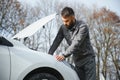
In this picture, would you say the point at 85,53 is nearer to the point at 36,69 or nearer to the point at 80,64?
the point at 80,64

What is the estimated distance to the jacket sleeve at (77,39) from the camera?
4441mm

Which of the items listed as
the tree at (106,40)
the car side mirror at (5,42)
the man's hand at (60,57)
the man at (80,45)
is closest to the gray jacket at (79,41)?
the man at (80,45)

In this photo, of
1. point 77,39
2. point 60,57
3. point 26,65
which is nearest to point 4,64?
point 26,65

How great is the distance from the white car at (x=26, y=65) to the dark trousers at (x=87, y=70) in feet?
1.55

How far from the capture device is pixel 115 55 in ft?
112

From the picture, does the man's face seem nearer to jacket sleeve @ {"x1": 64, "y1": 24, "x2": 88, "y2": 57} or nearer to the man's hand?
jacket sleeve @ {"x1": 64, "y1": 24, "x2": 88, "y2": 57}

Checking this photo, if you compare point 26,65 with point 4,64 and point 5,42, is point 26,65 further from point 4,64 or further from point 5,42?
point 5,42

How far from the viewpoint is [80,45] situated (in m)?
4.64

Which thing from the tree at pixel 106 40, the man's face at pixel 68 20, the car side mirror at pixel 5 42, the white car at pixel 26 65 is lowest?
the tree at pixel 106 40

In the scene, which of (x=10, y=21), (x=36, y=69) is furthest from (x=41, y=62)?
(x=10, y=21)

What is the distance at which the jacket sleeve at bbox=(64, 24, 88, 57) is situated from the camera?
14.6 ft

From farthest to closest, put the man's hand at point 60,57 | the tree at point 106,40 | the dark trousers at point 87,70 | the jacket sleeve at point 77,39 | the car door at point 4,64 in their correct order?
1. the tree at point 106,40
2. the dark trousers at point 87,70
3. the jacket sleeve at point 77,39
4. the man's hand at point 60,57
5. the car door at point 4,64

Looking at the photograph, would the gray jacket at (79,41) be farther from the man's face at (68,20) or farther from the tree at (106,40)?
the tree at (106,40)

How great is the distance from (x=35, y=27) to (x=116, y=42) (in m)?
30.3
